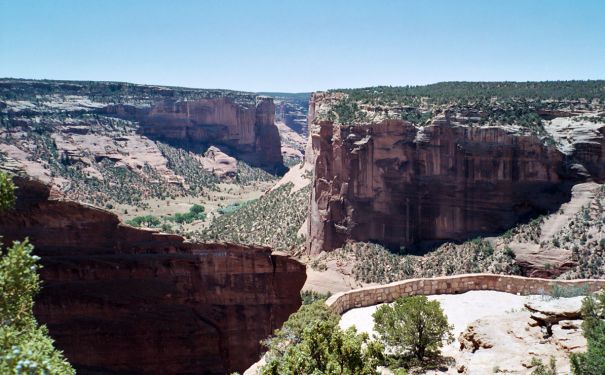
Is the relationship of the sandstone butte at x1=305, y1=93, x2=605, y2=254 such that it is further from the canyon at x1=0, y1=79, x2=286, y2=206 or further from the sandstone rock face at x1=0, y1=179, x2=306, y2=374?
the canyon at x1=0, y1=79, x2=286, y2=206

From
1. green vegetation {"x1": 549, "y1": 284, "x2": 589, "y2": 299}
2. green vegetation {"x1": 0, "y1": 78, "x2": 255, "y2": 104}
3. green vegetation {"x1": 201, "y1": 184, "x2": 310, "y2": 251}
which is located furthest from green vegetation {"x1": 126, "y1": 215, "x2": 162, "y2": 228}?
green vegetation {"x1": 549, "y1": 284, "x2": 589, "y2": 299}

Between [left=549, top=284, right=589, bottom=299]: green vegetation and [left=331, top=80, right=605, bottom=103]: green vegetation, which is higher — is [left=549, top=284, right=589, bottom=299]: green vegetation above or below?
below

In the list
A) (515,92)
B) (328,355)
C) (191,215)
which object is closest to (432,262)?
(515,92)

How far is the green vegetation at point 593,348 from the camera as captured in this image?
9.52 metres

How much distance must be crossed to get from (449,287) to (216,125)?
92235 mm

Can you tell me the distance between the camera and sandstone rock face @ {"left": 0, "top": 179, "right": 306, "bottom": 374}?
26.3 m

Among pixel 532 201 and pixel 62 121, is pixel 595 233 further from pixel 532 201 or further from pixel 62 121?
pixel 62 121

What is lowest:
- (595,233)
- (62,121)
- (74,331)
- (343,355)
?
(74,331)

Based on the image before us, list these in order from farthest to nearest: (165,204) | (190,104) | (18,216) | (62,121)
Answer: (190,104)
(62,121)
(165,204)
(18,216)

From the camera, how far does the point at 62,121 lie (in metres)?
86.9

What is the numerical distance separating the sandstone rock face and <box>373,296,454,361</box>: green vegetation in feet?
50.3

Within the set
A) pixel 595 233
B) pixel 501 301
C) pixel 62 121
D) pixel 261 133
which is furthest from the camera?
pixel 261 133

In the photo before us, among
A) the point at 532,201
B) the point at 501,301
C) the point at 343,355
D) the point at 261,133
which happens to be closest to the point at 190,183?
the point at 261,133

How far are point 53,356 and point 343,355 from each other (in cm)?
487
